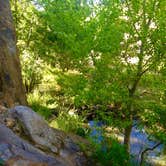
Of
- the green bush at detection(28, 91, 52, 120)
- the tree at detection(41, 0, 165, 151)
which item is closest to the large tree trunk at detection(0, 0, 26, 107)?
the tree at detection(41, 0, 165, 151)

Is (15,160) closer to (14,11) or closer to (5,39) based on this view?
(5,39)

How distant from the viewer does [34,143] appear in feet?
22.5

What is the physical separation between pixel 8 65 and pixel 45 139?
2535 mm

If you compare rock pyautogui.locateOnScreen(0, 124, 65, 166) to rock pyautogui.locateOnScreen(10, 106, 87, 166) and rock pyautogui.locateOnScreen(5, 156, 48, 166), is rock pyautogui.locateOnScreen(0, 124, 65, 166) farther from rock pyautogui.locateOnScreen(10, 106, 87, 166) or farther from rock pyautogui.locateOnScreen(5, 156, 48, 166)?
rock pyautogui.locateOnScreen(10, 106, 87, 166)

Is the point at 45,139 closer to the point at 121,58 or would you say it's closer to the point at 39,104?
the point at 121,58

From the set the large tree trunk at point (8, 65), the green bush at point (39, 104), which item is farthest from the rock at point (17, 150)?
the green bush at point (39, 104)

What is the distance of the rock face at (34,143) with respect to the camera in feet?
19.0

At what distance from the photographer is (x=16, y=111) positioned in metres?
7.23

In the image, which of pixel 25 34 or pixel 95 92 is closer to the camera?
pixel 95 92

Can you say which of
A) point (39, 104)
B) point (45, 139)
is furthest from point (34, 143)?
point (39, 104)

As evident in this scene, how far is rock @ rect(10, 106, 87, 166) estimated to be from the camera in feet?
22.9

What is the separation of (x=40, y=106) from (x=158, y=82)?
6.15 meters

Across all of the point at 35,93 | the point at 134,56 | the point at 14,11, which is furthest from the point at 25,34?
the point at 134,56

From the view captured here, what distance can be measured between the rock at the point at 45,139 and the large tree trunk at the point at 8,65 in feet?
4.11
